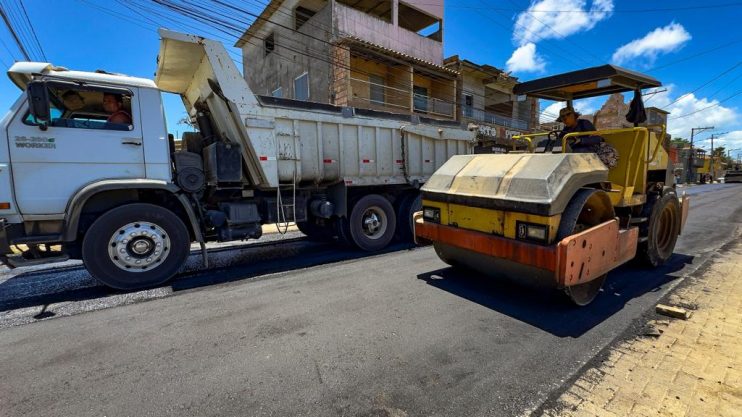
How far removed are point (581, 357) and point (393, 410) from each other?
1583 mm

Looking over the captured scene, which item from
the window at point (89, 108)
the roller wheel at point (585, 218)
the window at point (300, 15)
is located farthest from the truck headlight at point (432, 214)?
the window at point (300, 15)

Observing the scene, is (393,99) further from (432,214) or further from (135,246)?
(135,246)

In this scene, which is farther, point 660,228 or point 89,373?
point 660,228

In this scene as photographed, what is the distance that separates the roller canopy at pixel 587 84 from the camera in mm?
4191

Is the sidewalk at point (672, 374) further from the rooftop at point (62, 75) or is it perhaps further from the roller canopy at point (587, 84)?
the rooftop at point (62, 75)

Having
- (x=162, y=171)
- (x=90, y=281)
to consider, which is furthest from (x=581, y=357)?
(x=90, y=281)

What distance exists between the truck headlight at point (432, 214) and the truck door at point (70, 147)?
3.72m

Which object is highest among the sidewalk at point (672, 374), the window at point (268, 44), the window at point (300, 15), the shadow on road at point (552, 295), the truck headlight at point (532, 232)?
the window at point (300, 15)

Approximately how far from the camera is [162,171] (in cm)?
476

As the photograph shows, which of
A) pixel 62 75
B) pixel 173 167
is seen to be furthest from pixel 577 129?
pixel 62 75

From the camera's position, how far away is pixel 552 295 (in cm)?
391

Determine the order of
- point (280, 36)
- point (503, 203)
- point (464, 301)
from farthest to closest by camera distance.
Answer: point (280, 36), point (464, 301), point (503, 203)

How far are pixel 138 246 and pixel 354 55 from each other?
42.7 ft

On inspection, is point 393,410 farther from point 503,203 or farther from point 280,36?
point 280,36
